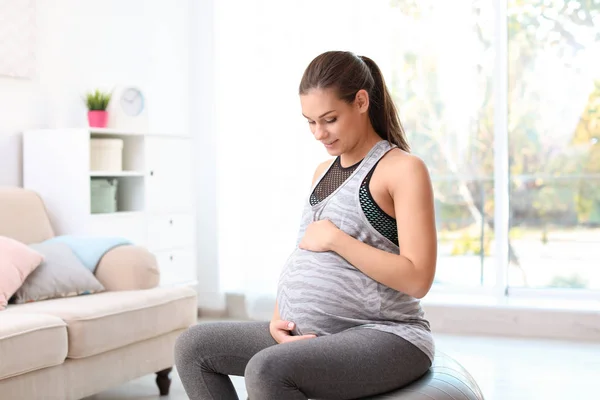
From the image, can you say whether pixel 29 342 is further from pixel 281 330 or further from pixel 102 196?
pixel 102 196

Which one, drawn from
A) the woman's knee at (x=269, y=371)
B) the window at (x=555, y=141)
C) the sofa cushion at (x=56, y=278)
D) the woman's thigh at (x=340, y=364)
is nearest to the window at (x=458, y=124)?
the window at (x=555, y=141)

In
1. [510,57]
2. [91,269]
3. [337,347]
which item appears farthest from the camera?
[510,57]

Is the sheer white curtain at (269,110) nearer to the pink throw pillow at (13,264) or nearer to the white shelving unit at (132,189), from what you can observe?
the white shelving unit at (132,189)

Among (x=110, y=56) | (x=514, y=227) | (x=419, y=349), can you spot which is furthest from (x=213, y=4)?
(x=419, y=349)

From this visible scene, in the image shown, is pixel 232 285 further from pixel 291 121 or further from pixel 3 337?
pixel 3 337

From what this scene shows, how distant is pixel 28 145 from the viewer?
3.61 m

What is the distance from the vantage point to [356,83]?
1654 millimetres

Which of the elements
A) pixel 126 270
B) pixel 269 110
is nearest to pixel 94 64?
pixel 269 110

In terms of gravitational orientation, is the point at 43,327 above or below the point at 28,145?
below

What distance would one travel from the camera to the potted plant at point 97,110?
3.76 m

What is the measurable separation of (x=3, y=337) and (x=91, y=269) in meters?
0.81

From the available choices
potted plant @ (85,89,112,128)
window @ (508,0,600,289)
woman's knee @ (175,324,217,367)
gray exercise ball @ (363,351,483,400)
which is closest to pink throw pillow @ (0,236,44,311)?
potted plant @ (85,89,112,128)

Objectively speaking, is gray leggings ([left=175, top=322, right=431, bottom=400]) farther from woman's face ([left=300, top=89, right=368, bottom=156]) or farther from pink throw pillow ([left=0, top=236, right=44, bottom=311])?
pink throw pillow ([left=0, top=236, right=44, bottom=311])

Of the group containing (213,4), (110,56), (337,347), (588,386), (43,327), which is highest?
(213,4)
